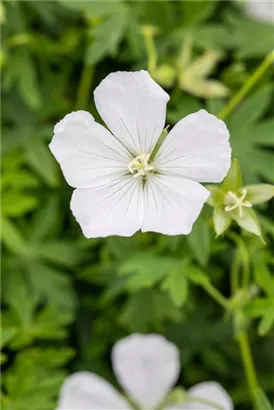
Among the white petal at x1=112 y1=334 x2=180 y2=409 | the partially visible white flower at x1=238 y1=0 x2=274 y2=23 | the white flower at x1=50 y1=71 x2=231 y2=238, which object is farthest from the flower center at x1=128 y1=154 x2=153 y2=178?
the partially visible white flower at x1=238 y1=0 x2=274 y2=23

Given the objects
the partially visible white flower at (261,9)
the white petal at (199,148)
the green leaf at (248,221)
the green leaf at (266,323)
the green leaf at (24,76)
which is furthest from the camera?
the partially visible white flower at (261,9)

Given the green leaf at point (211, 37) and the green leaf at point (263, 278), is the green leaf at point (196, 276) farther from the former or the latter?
the green leaf at point (211, 37)

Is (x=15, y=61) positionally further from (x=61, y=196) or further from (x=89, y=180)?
(x=89, y=180)

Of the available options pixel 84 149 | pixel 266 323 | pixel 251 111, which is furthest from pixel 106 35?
pixel 266 323

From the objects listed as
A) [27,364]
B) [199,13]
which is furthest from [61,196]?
[199,13]

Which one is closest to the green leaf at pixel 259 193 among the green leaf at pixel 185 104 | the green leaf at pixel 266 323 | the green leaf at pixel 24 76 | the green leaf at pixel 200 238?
the green leaf at pixel 200 238

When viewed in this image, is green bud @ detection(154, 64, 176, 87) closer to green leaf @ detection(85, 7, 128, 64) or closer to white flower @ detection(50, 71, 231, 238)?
green leaf @ detection(85, 7, 128, 64)
